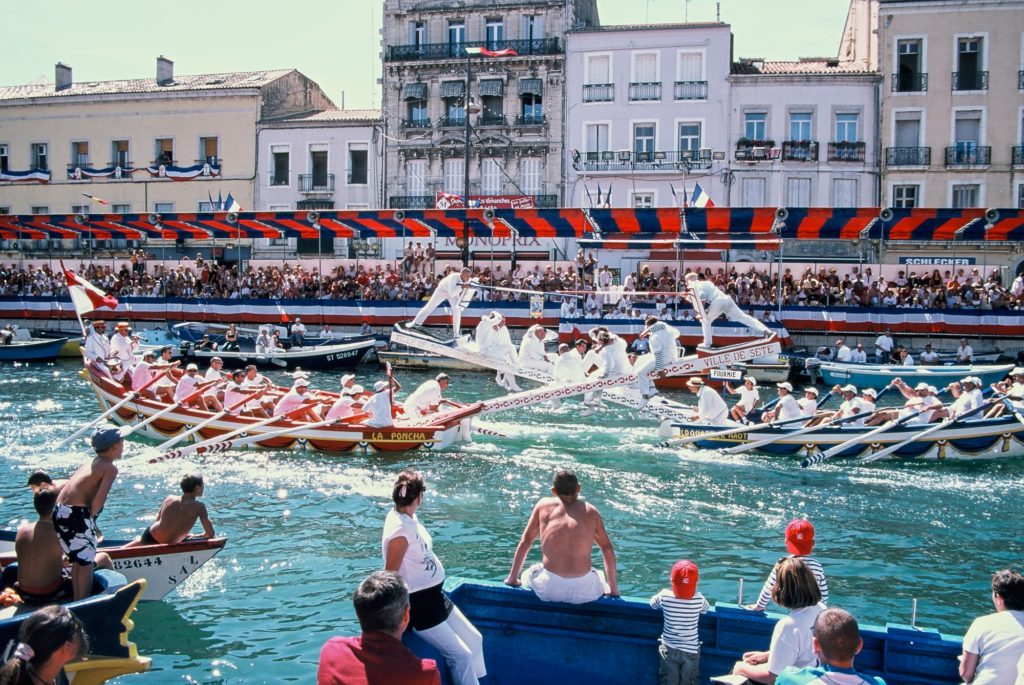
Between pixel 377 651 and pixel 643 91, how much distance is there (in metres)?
45.0

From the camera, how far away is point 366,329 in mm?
39219

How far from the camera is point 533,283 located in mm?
39250

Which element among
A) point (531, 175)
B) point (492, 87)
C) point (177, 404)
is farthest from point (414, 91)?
point (177, 404)

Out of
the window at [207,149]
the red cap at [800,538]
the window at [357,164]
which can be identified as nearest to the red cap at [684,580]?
the red cap at [800,538]

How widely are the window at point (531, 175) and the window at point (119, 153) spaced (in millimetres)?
25060

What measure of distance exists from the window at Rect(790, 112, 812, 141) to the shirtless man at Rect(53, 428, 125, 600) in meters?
41.6

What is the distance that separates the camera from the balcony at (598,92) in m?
47.2

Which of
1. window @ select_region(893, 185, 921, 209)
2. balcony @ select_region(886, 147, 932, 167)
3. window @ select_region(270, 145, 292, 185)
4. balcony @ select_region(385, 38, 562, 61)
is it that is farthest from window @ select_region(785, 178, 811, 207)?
window @ select_region(270, 145, 292, 185)

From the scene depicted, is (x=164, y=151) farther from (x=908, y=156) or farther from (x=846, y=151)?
(x=908, y=156)

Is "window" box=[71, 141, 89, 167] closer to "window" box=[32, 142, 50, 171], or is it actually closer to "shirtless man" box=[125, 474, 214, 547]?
"window" box=[32, 142, 50, 171]

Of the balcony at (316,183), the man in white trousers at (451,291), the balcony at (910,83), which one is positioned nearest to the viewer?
the man in white trousers at (451,291)

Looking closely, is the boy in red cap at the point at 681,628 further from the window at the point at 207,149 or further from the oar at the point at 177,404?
the window at the point at 207,149

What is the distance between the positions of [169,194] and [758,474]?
151ft

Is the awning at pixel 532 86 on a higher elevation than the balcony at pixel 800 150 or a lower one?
higher
